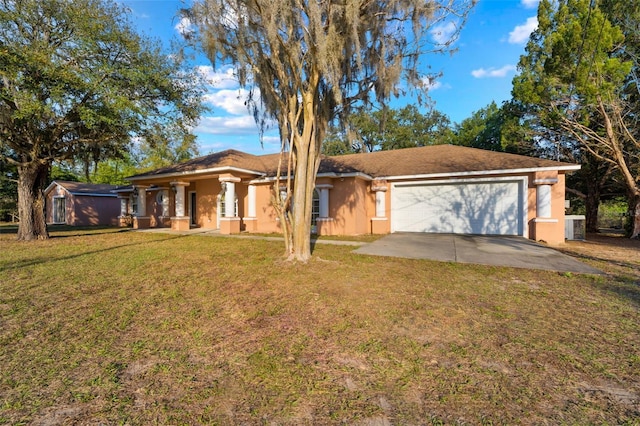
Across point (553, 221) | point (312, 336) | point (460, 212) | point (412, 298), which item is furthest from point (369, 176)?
point (312, 336)

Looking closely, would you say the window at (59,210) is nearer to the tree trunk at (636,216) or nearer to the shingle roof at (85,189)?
the shingle roof at (85,189)

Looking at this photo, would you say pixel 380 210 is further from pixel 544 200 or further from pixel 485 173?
pixel 544 200

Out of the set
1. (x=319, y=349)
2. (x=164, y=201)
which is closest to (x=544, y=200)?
(x=319, y=349)

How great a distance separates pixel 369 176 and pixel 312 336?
Result: 1177cm

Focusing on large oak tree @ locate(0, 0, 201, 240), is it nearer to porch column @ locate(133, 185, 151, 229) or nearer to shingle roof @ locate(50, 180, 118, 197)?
porch column @ locate(133, 185, 151, 229)

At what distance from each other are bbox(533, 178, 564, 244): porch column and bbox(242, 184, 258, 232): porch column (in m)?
12.3

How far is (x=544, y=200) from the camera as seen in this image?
38.1 ft

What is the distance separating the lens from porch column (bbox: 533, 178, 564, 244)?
11.5 metres

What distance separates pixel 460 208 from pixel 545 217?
10.3 feet

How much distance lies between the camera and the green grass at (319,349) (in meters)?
2.34

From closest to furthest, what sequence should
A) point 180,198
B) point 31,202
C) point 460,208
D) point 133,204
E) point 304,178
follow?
point 304,178, point 31,202, point 460,208, point 180,198, point 133,204

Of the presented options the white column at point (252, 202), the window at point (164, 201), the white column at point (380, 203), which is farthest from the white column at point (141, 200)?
the white column at point (380, 203)

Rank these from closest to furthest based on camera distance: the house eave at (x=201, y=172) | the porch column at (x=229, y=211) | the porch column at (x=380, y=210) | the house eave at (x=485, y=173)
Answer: the house eave at (x=485, y=173)
the house eave at (x=201, y=172)
the porch column at (x=380, y=210)
the porch column at (x=229, y=211)

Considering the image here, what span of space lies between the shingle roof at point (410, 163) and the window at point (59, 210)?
46.8 feet
